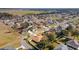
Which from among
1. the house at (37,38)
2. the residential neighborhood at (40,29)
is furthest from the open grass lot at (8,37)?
the house at (37,38)

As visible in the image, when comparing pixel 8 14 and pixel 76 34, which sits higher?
pixel 8 14

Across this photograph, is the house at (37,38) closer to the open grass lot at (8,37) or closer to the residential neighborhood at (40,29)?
the residential neighborhood at (40,29)

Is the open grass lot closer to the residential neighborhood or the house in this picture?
the residential neighborhood

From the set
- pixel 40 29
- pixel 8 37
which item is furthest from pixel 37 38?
pixel 8 37


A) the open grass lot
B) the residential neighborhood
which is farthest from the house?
the open grass lot

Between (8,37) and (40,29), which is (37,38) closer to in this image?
(40,29)
